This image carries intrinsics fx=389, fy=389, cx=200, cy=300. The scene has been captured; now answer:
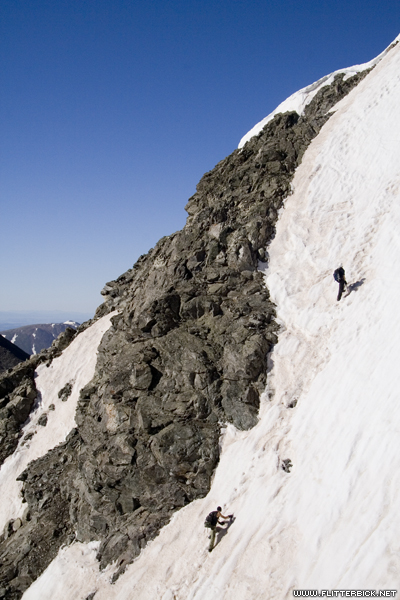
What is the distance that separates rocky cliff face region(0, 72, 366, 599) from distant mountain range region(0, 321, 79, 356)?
13739 cm

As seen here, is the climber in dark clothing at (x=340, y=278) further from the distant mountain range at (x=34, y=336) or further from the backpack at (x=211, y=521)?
the distant mountain range at (x=34, y=336)

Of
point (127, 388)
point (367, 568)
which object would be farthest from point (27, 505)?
point (367, 568)

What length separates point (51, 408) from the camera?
26766mm

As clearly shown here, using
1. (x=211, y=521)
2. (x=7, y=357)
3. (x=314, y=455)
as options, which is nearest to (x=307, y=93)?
(x=314, y=455)

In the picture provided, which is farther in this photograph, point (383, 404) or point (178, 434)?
point (178, 434)

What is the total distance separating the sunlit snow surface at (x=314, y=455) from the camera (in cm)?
1121

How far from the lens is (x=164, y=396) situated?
723 inches

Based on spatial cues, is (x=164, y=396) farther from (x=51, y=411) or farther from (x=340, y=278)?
(x=51, y=411)

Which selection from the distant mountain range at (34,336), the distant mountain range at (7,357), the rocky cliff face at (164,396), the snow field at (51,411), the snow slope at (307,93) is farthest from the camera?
the distant mountain range at (34,336)

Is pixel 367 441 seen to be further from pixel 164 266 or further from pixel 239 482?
pixel 164 266

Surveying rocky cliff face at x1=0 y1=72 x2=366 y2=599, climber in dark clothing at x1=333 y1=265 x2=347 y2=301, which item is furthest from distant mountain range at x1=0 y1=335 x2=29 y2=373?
climber in dark clothing at x1=333 y1=265 x2=347 y2=301

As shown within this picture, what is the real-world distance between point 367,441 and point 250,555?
17.3 feet

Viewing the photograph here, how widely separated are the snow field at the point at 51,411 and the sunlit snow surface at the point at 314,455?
708cm

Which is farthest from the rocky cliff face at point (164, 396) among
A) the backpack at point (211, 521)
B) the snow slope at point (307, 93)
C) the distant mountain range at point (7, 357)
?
the distant mountain range at point (7, 357)
